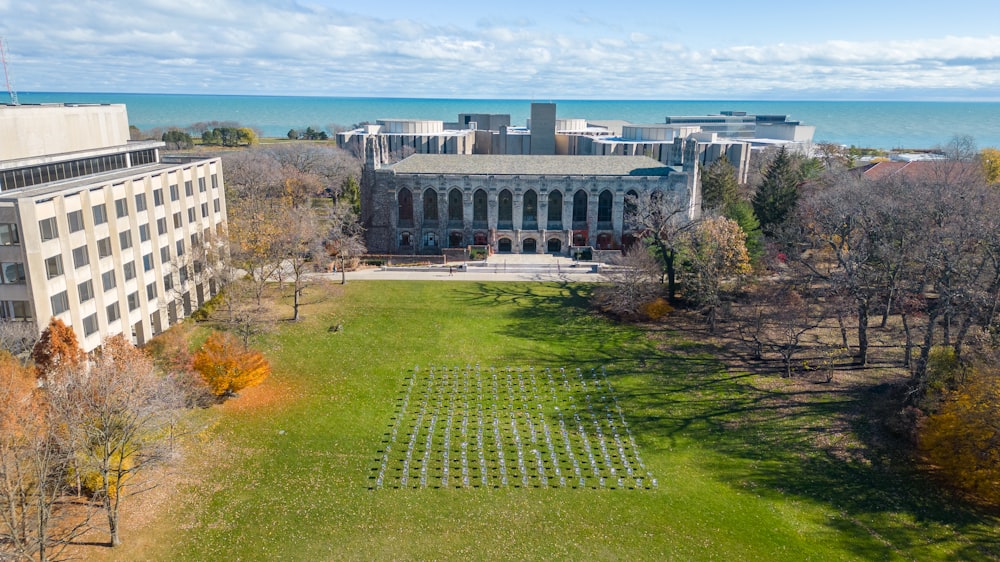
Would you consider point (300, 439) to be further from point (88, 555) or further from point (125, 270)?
point (125, 270)

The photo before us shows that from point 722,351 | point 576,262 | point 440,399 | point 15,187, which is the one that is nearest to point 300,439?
point 440,399

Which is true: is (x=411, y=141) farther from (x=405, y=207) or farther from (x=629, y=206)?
(x=629, y=206)

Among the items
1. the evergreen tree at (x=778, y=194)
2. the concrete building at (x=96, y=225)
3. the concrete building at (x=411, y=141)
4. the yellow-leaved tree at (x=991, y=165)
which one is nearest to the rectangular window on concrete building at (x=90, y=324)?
the concrete building at (x=96, y=225)

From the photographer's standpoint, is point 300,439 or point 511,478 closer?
point 511,478


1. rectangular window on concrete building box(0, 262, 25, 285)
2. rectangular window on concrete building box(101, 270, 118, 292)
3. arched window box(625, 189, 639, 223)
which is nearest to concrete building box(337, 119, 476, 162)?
arched window box(625, 189, 639, 223)

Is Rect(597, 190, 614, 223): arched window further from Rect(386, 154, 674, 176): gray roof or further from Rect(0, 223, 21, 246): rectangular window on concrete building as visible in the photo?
Rect(0, 223, 21, 246): rectangular window on concrete building

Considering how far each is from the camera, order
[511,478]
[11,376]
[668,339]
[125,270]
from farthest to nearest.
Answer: [668,339], [125,270], [511,478], [11,376]
